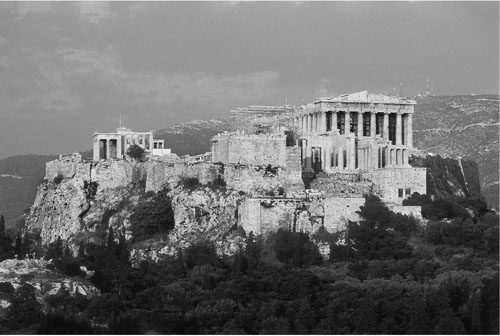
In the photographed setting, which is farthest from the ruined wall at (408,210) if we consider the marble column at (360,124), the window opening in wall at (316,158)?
the marble column at (360,124)

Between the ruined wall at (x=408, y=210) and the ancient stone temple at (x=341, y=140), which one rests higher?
the ancient stone temple at (x=341, y=140)

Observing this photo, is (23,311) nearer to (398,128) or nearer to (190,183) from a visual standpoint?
(190,183)

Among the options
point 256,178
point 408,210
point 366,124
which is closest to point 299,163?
point 256,178

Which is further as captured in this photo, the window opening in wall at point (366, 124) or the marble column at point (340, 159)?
the window opening in wall at point (366, 124)

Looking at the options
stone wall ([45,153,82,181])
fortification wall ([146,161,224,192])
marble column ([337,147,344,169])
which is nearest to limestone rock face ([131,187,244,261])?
fortification wall ([146,161,224,192])

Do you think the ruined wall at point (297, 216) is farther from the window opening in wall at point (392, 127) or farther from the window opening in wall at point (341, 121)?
the window opening in wall at point (392, 127)

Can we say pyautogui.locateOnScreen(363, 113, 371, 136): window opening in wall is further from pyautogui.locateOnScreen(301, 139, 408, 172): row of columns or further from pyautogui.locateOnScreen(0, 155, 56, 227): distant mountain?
pyautogui.locateOnScreen(0, 155, 56, 227): distant mountain
